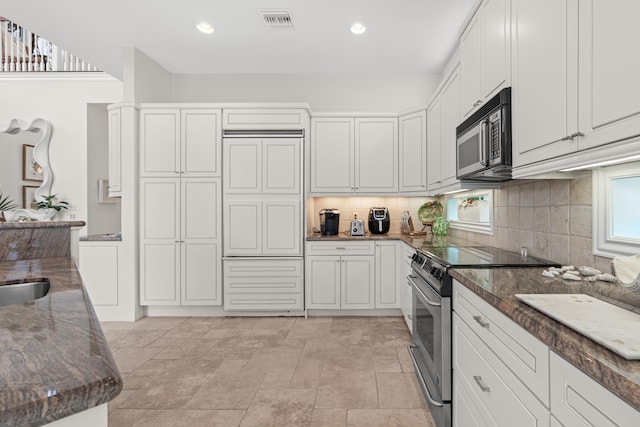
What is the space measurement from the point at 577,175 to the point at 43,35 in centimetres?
485

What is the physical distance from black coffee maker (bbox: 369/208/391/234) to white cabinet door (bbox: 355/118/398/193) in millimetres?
257

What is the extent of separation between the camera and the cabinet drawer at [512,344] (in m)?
0.91

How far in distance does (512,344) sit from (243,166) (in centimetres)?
324

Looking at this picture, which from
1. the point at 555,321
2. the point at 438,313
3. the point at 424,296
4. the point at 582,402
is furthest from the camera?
the point at 424,296

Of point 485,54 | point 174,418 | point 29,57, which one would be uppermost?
point 29,57

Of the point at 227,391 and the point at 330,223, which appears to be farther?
the point at 330,223

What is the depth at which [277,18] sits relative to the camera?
3.18m

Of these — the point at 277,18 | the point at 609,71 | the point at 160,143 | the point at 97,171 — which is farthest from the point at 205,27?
the point at 609,71

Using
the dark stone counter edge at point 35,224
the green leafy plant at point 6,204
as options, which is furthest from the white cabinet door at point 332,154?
the green leafy plant at point 6,204

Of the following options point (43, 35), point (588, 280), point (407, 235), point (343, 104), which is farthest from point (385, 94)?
point (43, 35)

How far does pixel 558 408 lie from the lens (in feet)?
2.74

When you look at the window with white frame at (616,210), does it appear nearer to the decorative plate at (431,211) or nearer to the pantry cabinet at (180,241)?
the decorative plate at (431,211)

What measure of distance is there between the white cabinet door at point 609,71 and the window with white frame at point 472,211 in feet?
5.61

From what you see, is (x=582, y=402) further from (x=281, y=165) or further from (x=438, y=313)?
(x=281, y=165)
